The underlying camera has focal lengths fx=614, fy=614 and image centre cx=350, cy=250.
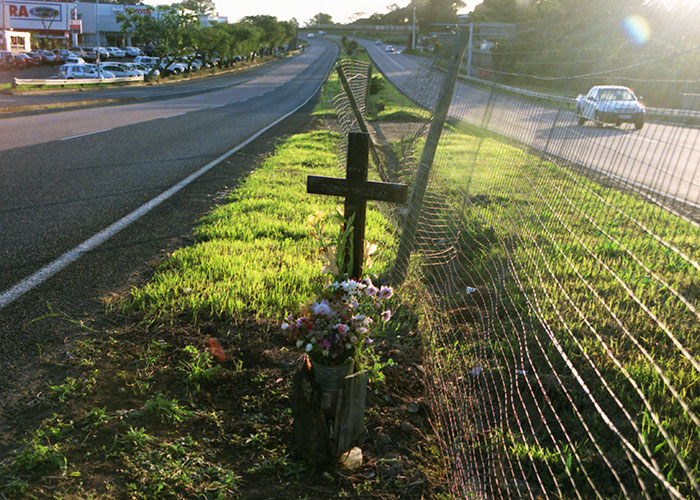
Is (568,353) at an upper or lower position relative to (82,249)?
upper

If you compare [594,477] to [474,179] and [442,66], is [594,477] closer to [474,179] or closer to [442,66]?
[442,66]

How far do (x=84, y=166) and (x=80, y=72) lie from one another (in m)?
34.7

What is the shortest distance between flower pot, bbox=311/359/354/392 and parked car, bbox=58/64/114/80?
3896 centimetres

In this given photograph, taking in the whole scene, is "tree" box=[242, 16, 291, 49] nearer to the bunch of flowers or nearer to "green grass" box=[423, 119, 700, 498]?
"green grass" box=[423, 119, 700, 498]

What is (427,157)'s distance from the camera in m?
4.59

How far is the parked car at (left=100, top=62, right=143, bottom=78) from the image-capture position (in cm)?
4203

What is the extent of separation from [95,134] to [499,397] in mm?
11965

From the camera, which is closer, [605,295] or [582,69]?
[605,295]

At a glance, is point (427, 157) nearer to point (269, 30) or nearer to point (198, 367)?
point (198, 367)

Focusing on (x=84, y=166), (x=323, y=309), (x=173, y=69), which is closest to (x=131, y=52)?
(x=173, y=69)

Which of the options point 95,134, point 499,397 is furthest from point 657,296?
point 95,134

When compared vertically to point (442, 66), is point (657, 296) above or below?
below

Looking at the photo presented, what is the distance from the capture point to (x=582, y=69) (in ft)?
18.5

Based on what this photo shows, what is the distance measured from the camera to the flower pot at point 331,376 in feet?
9.18
